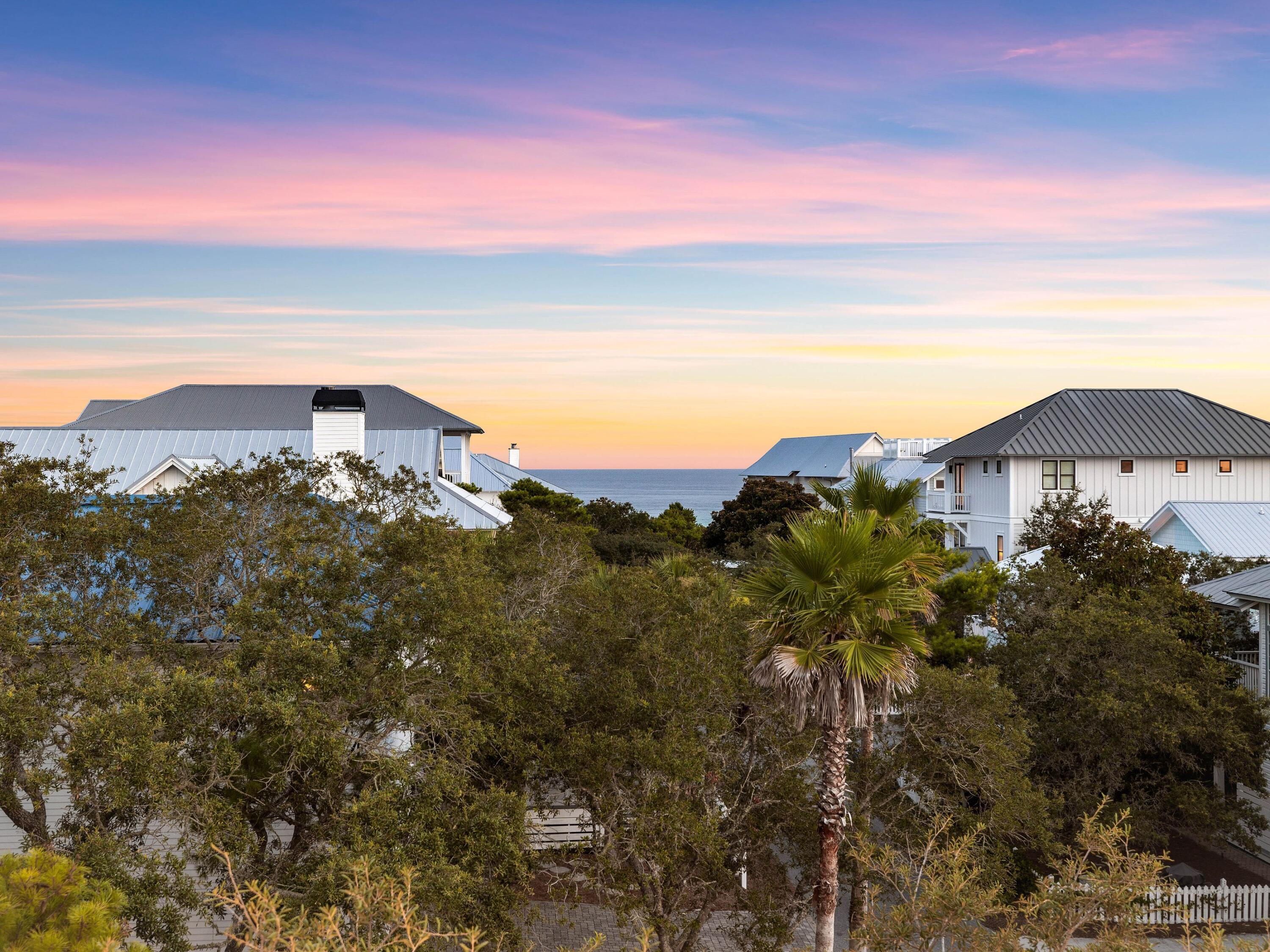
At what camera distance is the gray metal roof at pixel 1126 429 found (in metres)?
44.6

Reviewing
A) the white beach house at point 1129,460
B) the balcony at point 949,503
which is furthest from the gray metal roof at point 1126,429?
the balcony at point 949,503

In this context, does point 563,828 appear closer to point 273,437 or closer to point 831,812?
point 831,812

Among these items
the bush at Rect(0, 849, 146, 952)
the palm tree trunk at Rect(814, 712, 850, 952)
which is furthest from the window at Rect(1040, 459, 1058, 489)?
the bush at Rect(0, 849, 146, 952)

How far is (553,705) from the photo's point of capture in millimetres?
13047

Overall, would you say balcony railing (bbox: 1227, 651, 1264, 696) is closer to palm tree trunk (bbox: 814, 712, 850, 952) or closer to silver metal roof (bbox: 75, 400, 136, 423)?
palm tree trunk (bbox: 814, 712, 850, 952)

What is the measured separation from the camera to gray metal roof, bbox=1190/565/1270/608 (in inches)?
830

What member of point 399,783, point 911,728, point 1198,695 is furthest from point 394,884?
point 1198,695

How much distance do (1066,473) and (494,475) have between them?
29.9m

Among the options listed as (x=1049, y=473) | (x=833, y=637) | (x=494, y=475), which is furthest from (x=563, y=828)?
(x=494, y=475)

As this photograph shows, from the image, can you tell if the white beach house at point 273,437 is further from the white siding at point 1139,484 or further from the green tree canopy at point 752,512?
the white siding at point 1139,484

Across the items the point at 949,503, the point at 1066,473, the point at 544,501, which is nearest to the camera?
the point at 1066,473

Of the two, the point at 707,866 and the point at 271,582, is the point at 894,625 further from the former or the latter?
the point at 271,582

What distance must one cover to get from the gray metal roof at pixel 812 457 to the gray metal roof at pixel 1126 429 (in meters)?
37.2

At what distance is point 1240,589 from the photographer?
22.0m
